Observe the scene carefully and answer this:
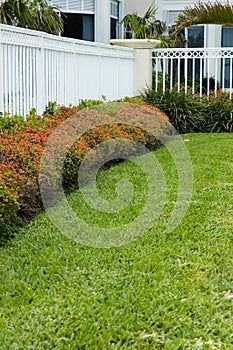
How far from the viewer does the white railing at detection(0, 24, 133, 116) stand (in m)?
7.06

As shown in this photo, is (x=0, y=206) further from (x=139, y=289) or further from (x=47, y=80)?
(x=47, y=80)

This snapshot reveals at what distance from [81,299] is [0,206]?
1.20m

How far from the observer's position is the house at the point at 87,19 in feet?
48.3

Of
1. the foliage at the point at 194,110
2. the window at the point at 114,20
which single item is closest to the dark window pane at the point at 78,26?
the window at the point at 114,20

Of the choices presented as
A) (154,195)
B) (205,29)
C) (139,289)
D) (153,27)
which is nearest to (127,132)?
(154,195)

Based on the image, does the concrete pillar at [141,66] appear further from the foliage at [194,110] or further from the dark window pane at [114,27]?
the dark window pane at [114,27]

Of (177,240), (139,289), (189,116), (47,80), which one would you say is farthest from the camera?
(189,116)

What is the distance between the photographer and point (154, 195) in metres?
6.61

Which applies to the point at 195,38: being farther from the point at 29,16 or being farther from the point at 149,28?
the point at 29,16

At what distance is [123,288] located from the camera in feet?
13.8

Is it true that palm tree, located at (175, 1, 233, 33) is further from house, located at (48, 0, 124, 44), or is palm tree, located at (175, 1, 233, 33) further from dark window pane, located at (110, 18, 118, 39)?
dark window pane, located at (110, 18, 118, 39)

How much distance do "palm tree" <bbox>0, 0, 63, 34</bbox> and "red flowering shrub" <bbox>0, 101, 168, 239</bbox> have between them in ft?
7.83

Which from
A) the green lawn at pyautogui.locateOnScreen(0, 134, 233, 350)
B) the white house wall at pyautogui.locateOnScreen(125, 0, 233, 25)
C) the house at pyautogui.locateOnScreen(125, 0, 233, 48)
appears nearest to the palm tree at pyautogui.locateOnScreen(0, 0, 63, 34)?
the green lawn at pyautogui.locateOnScreen(0, 134, 233, 350)

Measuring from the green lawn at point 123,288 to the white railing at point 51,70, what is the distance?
2.02 meters
